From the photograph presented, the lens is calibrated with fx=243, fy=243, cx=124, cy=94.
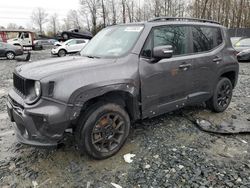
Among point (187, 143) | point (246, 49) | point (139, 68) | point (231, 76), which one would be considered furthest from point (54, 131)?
point (246, 49)

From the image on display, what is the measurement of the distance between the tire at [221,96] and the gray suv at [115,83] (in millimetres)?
139

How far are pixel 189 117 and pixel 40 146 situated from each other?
3.01 metres

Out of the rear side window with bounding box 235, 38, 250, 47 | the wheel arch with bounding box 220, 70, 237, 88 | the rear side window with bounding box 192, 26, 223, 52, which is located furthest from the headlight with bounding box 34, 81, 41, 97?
the rear side window with bounding box 235, 38, 250, 47

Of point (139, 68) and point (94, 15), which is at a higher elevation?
point (94, 15)

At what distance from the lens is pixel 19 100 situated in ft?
10.0

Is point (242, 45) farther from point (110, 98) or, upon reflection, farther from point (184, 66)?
point (110, 98)

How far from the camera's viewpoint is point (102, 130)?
3.22m

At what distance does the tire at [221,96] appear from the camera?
4.88 meters

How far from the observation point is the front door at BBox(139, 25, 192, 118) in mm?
Answer: 3549

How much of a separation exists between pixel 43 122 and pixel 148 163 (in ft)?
4.80

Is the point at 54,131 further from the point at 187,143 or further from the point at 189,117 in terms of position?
the point at 189,117

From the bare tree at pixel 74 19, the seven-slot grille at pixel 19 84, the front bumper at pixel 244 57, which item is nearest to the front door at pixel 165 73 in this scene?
the seven-slot grille at pixel 19 84

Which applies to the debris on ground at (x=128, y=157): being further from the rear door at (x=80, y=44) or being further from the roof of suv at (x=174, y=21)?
the rear door at (x=80, y=44)

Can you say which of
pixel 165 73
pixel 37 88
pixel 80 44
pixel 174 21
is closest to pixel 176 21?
pixel 174 21
